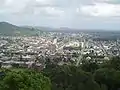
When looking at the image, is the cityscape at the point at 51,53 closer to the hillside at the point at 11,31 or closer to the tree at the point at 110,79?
the tree at the point at 110,79

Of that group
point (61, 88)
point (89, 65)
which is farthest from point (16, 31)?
point (61, 88)

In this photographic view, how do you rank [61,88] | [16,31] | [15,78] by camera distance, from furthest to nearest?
[16,31], [61,88], [15,78]

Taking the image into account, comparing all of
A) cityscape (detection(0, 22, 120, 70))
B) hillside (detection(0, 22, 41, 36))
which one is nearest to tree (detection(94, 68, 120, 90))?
cityscape (detection(0, 22, 120, 70))

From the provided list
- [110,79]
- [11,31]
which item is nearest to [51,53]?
[110,79]

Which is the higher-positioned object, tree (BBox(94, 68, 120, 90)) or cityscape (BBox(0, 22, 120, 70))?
tree (BBox(94, 68, 120, 90))

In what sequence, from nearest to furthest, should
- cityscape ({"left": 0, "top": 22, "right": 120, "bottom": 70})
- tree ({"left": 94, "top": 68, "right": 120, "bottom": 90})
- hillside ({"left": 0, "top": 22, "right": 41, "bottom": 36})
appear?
tree ({"left": 94, "top": 68, "right": 120, "bottom": 90}) < cityscape ({"left": 0, "top": 22, "right": 120, "bottom": 70}) < hillside ({"left": 0, "top": 22, "right": 41, "bottom": 36})

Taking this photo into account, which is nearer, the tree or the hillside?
the tree

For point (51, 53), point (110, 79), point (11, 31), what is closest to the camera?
point (110, 79)

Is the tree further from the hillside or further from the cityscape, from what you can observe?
the hillside

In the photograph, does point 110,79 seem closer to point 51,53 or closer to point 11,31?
point 51,53

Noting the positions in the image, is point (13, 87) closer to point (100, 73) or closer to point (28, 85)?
point (28, 85)

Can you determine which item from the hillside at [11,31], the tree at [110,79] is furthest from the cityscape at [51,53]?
the hillside at [11,31]
